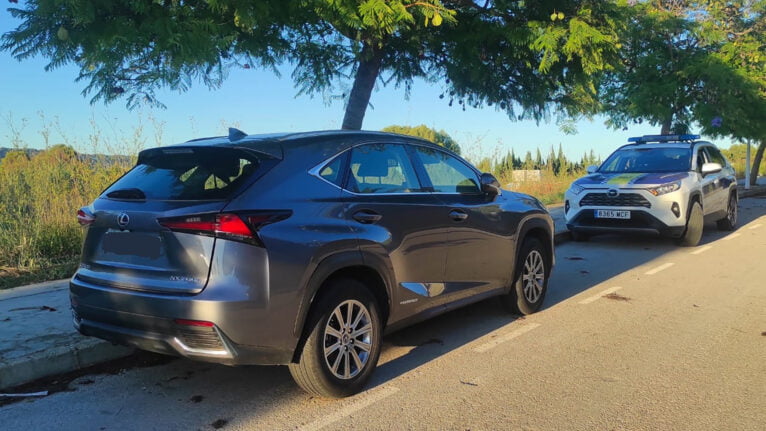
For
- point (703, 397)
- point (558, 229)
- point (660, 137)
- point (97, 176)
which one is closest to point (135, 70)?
point (97, 176)

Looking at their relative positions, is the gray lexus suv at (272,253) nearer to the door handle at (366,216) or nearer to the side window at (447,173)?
the door handle at (366,216)

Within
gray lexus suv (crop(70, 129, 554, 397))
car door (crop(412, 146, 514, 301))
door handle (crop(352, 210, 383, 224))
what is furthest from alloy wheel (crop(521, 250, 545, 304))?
door handle (crop(352, 210, 383, 224))

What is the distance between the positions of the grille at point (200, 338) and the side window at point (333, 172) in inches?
47.3

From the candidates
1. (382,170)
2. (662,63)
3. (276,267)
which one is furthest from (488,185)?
(662,63)

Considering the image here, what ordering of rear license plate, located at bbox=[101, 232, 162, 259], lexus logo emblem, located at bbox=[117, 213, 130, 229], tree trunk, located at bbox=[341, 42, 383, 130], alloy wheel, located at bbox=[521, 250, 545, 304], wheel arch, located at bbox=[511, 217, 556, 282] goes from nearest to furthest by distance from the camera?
rear license plate, located at bbox=[101, 232, 162, 259]
lexus logo emblem, located at bbox=[117, 213, 130, 229]
wheel arch, located at bbox=[511, 217, 556, 282]
alloy wheel, located at bbox=[521, 250, 545, 304]
tree trunk, located at bbox=[341, 42, 383, 130]

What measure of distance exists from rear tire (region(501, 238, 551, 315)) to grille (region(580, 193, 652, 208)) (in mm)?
4488

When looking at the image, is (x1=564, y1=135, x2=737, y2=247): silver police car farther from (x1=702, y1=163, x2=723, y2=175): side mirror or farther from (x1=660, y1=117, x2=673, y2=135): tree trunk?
(x1=660, y1=117, x2=673, y2=135): tree trunk

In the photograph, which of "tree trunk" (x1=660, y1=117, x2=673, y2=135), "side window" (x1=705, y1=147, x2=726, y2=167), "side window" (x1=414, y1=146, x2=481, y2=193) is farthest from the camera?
"tree trunk" (x1=660, y1=117, x2=673, y2=135)

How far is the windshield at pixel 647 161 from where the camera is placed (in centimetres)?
1059

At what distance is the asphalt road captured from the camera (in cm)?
344

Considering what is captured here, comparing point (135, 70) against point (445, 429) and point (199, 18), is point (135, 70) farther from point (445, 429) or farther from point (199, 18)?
point (445, 429)

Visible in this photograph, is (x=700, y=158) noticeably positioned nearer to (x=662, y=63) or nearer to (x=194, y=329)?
(x=662, y=63)

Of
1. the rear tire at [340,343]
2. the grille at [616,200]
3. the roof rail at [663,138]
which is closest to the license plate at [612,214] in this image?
the grille at [616,200]

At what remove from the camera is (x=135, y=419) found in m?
3.48
